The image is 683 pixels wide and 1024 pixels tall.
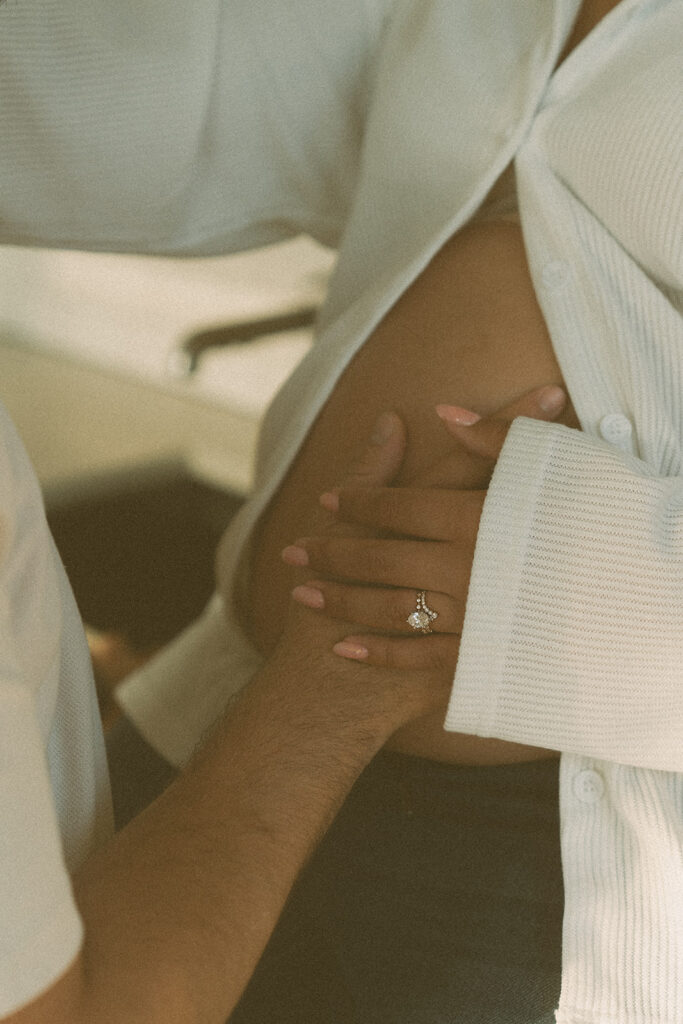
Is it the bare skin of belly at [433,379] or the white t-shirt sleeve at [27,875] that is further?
the bare skin of belly at [433,379]

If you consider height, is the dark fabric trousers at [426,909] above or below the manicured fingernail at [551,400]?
below

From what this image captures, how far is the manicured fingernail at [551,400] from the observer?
0.69 m

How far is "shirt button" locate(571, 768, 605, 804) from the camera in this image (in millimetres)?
662

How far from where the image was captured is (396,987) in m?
0.64

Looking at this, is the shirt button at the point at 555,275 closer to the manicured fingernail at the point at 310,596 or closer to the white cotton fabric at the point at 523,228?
the white cotton fabric at the point at 523,228

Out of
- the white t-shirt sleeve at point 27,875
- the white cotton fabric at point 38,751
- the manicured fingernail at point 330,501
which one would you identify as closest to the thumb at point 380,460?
the manicured fingernail at point 330,501

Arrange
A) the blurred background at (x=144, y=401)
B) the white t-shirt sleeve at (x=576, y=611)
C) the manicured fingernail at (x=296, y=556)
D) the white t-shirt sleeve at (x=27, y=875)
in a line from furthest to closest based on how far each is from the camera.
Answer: the blurred background at (x=144, y=401) → the manicured fingernail at (x=296, y=556) → the white t-shirt sleeve at (x=576, y=611) → the white t-shirt sleeve at (x=27, y=875)

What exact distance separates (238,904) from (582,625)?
310 millimetres

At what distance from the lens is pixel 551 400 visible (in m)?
0.69

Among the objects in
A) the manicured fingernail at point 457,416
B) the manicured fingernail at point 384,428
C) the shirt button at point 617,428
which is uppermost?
the shirt button at point 617,428

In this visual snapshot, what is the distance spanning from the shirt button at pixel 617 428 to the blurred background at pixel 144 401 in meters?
0.74

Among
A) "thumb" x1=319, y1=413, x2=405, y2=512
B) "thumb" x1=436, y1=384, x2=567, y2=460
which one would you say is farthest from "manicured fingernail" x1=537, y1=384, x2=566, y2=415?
"thumb" x1=319, y1=413, x2=405, y2=512

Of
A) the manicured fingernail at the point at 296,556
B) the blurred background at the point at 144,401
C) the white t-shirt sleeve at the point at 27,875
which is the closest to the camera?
the white t-shirt sleeve at the point at 27,875

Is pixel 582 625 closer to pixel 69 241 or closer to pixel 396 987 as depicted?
pixel 396 987
